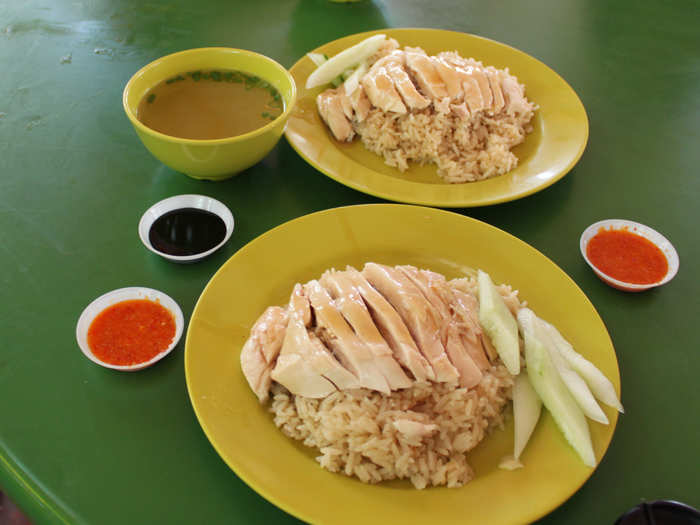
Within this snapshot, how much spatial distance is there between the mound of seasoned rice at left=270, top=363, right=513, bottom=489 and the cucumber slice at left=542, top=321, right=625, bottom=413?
19 centimetres

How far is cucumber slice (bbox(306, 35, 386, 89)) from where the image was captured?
8.62ft

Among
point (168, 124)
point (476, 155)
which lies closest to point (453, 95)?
point (476, 155)

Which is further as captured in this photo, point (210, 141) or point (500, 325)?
point (210, 141)

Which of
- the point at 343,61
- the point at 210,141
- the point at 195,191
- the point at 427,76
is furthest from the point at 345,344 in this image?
→ the point at 343,61

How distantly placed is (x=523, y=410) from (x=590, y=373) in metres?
0.22

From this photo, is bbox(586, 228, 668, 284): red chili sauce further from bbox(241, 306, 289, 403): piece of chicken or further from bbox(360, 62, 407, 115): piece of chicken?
bbox(241, 306, 289, 403): piece of chicken

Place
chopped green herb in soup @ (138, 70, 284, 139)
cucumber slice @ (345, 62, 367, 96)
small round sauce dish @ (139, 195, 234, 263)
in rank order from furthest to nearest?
cucumber slice @ (345, 62, 367, 96) < chopped green herb in soup @ (138, 70, 284, 139) < small round sauce dish @ (139, 195, 234, 263)

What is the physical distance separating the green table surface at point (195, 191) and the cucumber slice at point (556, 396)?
0.61ft

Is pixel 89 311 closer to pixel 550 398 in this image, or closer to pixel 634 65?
pixel 550 398

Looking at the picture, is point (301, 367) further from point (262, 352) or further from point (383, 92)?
point (383, 92)

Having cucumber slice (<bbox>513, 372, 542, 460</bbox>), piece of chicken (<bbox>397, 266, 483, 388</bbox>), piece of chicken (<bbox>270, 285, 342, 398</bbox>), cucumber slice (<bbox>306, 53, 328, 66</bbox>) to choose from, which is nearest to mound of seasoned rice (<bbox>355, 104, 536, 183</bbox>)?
cucumber slice (<bbox>306, 53, 328, 66</bbox>)

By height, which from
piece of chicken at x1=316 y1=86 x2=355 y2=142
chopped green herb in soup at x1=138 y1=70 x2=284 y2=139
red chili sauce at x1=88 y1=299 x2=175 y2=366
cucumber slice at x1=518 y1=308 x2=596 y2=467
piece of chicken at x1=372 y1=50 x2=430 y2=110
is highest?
piece of chicken at x1=372 y1=50 x2=430 y2=110

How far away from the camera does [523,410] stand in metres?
1.55

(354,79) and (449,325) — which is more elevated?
(354,79)
